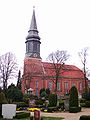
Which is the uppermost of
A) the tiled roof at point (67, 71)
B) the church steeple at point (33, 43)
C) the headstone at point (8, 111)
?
the church steeple at point (33, 43)

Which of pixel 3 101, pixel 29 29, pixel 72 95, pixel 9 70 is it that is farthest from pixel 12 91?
pixel 29 29

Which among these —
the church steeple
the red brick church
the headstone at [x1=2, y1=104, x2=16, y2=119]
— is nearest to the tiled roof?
the red brick church

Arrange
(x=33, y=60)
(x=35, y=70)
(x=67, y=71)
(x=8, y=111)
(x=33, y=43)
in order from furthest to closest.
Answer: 1. (x=67, y=71)
2. (x=35, y=70)
3. (x=33, y=60)
4. (x=33, y=43)
5. (x=8, y=111)

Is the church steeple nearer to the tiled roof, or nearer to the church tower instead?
the church tower

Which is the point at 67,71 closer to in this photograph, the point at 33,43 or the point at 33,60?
the point at 33,60

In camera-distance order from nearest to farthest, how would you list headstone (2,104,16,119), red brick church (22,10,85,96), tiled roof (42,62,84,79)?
headstone (2,104,16,119) < red brick church (22,10,85,96) < tiled roof (42,62,84,79)

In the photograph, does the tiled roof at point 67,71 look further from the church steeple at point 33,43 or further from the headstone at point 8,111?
the headstone at point 8,111

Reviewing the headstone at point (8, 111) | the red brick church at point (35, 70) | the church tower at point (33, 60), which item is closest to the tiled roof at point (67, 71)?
the red brick church at point (35, 70)

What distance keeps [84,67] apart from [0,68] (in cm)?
2055

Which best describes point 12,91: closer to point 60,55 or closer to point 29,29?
point 60,55

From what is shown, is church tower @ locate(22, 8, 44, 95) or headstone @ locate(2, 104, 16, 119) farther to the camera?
church tower @ locate(22, 8, 44, 95)

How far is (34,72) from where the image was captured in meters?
77.6

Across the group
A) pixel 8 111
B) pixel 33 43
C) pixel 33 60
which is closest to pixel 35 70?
pixel 33 60

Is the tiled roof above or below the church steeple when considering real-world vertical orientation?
below
